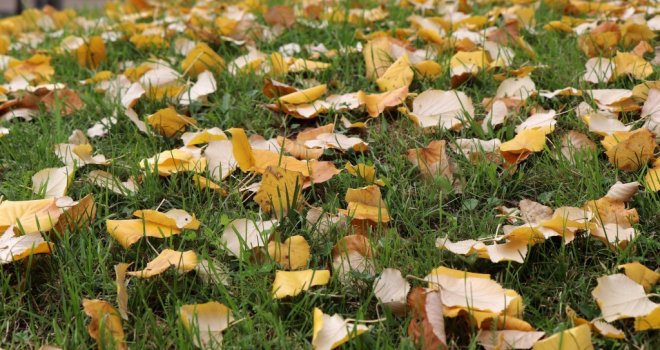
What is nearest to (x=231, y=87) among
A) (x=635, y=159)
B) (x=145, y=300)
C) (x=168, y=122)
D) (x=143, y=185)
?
(x=168, y=122)

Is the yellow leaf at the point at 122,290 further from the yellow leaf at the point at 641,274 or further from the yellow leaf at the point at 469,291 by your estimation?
the yellow leaf at the point at 641,274

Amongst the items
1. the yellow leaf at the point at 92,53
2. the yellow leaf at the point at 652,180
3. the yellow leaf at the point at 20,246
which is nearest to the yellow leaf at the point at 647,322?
the yellow leaf at the point at 652,180

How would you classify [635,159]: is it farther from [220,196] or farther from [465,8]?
[465,8]

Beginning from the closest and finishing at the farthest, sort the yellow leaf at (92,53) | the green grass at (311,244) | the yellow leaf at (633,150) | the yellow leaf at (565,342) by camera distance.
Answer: the yellow leaf at (565,342) < the green grass at (311,244) < the yellow leaf at (633,150) < the yellow leaf at (92,53)

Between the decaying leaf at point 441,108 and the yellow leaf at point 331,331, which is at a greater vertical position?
the decaying leaf at point 441,108

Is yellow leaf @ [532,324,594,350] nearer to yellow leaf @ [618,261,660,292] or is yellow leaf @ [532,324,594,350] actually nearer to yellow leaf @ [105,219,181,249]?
yellow leaf @ [618,261,660,292]

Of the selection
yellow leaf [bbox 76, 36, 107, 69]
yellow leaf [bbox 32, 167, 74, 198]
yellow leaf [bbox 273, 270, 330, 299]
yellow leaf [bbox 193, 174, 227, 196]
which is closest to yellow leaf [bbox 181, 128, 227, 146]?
yellow leaf [bbox 193, 174, 227, 196]
